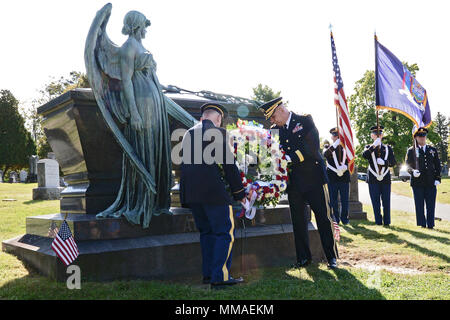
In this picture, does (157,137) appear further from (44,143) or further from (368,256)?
(44,143)

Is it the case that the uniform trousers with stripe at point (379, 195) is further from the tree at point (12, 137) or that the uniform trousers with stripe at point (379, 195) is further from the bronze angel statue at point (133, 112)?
the tree at point (12, 137)

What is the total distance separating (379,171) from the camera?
9367mm

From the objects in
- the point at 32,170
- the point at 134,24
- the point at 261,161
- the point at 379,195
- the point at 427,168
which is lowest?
the point at 379,195

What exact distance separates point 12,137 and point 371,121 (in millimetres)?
40670

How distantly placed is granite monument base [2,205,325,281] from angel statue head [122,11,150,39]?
232 cm

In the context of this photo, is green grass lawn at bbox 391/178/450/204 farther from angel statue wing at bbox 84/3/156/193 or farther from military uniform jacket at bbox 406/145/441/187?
angel statue wing at bbox 84/3/156/193

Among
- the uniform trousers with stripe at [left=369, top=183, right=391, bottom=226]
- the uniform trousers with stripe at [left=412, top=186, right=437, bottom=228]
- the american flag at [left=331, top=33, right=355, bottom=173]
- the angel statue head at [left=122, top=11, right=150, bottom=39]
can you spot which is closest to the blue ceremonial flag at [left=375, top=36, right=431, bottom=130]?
the american flag at [left=331, top=33, right=355, bottom=173]

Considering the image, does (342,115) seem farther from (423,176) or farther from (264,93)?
(264,93)

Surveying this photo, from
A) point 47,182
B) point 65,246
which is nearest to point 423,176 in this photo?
point 65,246

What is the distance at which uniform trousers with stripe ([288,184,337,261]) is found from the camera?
490cm

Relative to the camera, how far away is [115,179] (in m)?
5.07

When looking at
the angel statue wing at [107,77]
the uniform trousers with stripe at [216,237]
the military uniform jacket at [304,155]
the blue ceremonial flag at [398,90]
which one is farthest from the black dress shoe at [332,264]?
the blue ceremonial flag at [398,90]

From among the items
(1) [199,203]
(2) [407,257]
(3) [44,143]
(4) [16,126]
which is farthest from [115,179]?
(4) [16,126]

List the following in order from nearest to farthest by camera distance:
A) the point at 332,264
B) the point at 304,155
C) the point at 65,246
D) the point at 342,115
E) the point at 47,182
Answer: the point at 65,246
the point at 332,264
the point at 304,155
the point at 342,115
the point at 47,182
